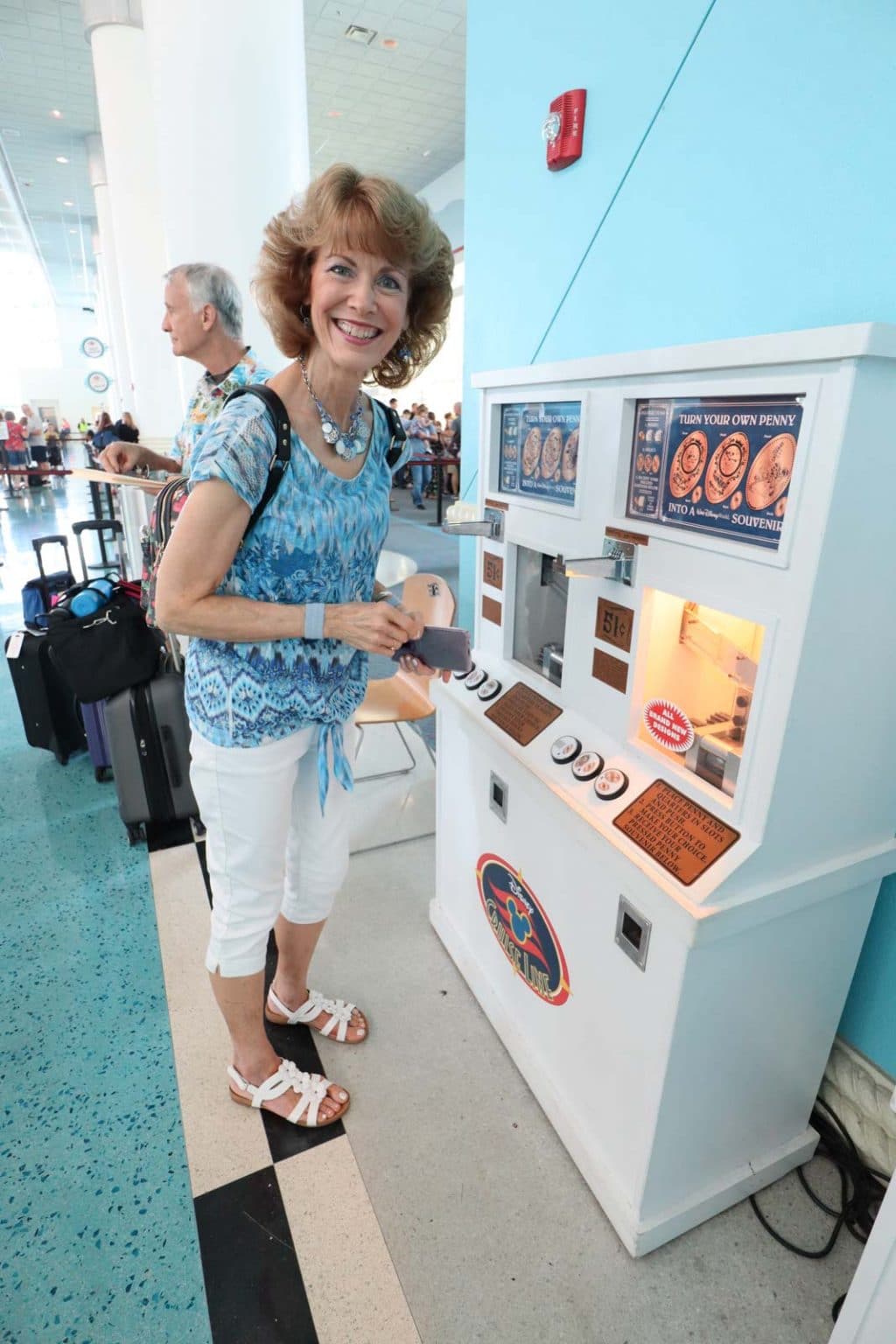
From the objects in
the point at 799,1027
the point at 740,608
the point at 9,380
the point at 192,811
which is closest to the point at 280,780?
the point at 740,608

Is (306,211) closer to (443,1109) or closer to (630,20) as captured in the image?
(630,20)

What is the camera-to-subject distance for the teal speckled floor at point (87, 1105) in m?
1.20

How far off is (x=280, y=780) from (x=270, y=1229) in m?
0.81

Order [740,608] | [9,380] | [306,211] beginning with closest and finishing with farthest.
Answer: [740,608] → [306,211] → [9,380]

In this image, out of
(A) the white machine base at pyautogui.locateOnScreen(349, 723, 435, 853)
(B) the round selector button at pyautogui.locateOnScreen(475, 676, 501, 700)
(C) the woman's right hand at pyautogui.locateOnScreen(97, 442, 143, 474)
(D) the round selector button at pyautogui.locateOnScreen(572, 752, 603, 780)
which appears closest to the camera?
(D) the round selector button at pyautogui.locateOnScreen(572, 752, 603, 780)

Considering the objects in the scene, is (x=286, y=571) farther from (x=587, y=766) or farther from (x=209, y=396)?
(x=209, y=396)

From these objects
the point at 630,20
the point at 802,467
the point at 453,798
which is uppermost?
the point at 630,20

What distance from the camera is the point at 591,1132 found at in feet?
4.50

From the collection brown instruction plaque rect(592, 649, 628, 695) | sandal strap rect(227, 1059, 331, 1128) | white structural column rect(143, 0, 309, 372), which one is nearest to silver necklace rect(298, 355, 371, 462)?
brown instruction plaque rect(592, 649, 628, 695)

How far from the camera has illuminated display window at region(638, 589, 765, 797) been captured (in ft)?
3.54

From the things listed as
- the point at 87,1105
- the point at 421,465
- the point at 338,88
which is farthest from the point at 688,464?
the point at 421,465

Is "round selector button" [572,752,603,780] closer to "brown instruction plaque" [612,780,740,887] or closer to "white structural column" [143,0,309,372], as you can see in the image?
"brown instruction plaque" [612,780,740,887]

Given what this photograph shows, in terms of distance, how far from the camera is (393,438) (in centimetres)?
136

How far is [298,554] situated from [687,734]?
67 cm
